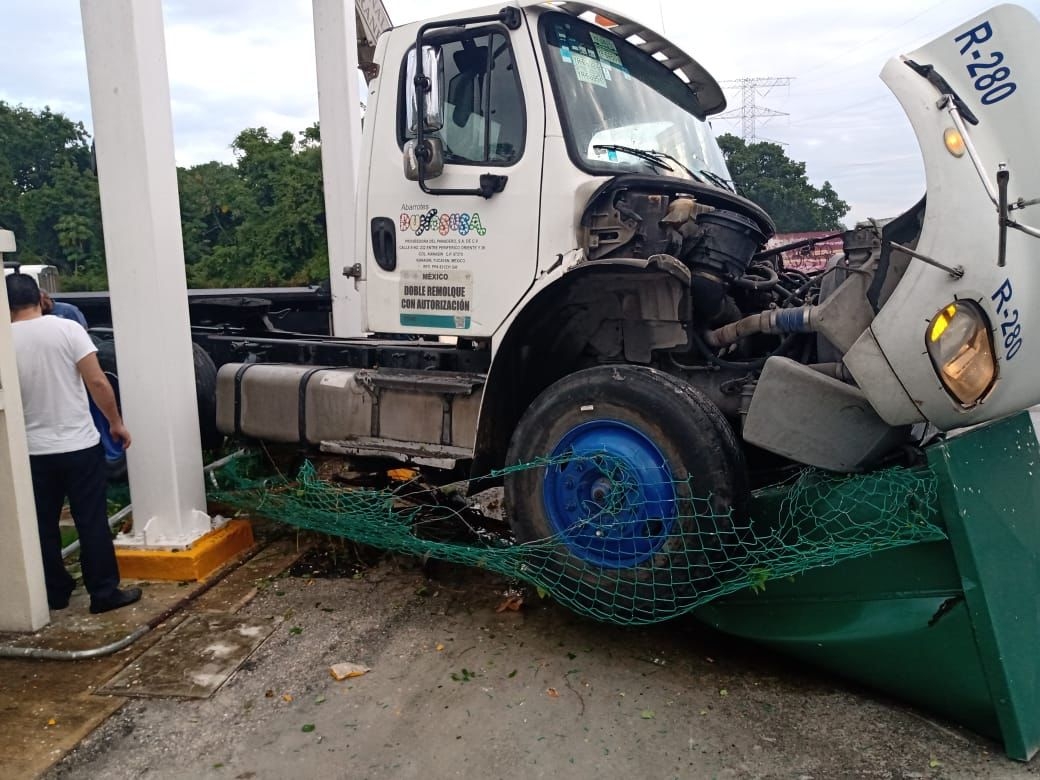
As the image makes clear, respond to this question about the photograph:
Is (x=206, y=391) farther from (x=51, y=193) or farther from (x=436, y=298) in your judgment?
(x=51, y=193)

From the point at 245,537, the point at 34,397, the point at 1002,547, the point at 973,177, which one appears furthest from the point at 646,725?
the point at 34,397

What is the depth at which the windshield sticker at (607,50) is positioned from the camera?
4223 millimetres

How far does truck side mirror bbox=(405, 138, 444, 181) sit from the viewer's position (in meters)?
4.02

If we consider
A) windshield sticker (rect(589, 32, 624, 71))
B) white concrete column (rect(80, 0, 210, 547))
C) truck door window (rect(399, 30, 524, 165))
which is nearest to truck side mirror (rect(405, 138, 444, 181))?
truck door window (rect(399, 30, 524, 165))

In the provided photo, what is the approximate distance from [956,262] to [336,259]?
212 inches

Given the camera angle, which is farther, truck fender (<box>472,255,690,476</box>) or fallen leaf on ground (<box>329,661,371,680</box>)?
truck fender (<box>472,255,690,476</box>)

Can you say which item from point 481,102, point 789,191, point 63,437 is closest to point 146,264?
point 63,437

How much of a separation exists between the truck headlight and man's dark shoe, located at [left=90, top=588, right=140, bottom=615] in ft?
13.0

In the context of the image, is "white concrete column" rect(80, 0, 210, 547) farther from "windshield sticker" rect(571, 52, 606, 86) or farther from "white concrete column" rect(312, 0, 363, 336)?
"windshield sticker" rect(571, 52, 606, 86)

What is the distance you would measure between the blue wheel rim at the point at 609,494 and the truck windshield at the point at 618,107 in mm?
1334

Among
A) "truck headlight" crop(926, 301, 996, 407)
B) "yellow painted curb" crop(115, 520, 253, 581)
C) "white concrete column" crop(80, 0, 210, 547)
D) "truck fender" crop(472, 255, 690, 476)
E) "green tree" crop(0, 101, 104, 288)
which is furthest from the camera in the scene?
"green tree" crop(0, 101, 104, 288)

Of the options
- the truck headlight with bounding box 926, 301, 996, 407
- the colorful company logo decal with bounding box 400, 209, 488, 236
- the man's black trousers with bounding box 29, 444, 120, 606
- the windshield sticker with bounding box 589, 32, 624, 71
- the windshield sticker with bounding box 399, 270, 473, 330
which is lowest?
the man's black trousers with bounding box 29, 444, 120, 606

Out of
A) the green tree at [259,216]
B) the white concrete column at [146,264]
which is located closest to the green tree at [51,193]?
the green tree at [259,216]

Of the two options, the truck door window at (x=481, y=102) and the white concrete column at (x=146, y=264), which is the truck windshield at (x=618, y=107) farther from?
the white concrete column at (x=146, y=264)
